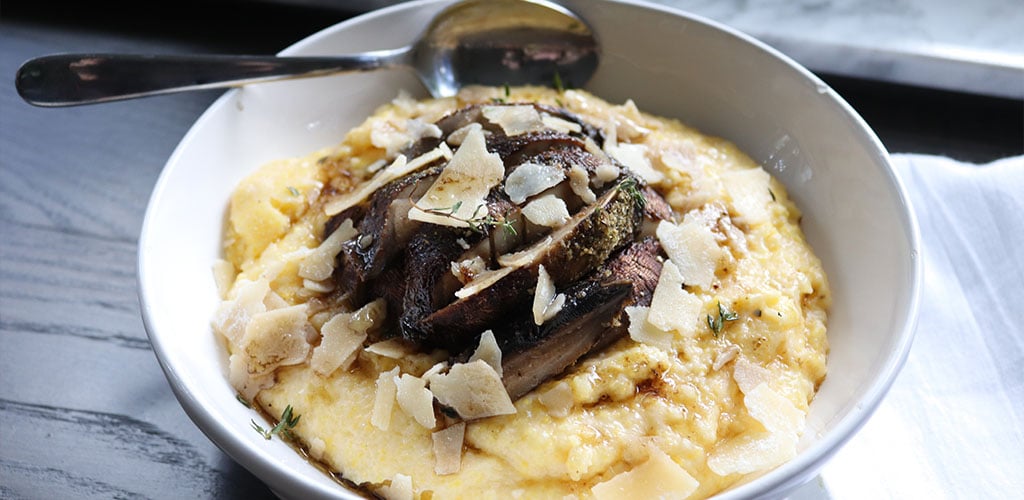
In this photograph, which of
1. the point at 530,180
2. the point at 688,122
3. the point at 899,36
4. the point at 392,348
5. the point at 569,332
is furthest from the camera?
the point at 899,36

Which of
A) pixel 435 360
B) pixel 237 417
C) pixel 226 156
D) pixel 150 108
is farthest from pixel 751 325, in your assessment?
pixel 150 108

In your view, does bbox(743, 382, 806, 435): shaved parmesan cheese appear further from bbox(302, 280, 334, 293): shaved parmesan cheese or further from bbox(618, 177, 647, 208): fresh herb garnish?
bbox(302, 280, 334, 293): shaved parmesan cheese

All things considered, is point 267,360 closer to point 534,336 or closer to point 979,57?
point 534,336

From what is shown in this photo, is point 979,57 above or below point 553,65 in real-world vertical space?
below

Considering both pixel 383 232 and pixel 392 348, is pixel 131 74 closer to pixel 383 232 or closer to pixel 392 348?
pixel 383 232

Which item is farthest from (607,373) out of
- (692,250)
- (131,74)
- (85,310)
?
(85,310)

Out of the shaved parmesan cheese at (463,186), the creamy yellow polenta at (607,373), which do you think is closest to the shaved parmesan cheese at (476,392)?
the creamy yellow polenta at (607,373)
